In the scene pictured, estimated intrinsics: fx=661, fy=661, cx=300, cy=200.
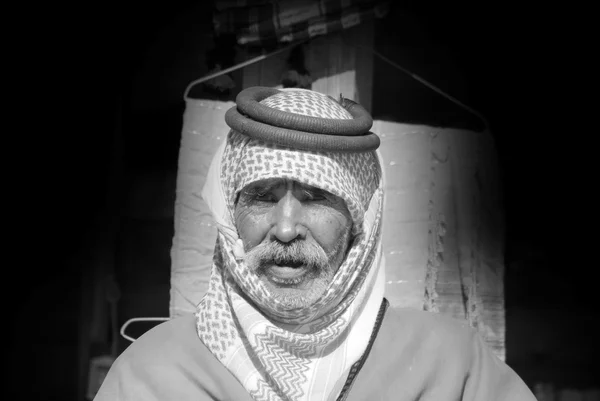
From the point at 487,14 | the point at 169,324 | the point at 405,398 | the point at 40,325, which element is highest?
the point at 487,14

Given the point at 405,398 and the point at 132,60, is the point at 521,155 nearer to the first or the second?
the point at 405,398

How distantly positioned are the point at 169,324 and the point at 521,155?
5.97ft

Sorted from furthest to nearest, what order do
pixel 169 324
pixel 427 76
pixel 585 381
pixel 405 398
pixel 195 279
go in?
pixel 585 381 < pixel 427 76 < pixel 195 279 < pixel 169 324 < pixel 405 398

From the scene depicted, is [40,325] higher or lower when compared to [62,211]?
lower

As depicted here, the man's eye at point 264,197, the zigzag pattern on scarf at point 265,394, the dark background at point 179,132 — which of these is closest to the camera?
the zigzag pattern on scarf at point 265,394

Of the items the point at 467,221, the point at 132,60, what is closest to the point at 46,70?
the point at 132,60

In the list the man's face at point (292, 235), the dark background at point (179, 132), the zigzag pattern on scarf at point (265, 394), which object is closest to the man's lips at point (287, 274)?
the man's face at point (292, 235)

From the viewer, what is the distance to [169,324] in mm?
2131

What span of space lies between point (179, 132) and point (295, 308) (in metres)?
1.36

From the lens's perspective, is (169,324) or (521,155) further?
(521,155)

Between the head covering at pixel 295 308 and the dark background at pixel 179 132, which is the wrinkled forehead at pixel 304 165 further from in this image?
the dark background at pixel 179 132

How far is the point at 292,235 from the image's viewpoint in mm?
1924

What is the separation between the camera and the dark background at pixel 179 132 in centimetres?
296

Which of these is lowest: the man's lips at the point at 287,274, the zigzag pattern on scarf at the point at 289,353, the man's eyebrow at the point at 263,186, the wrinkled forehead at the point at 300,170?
the zigzag pattern on scarf at the point at 289,353
